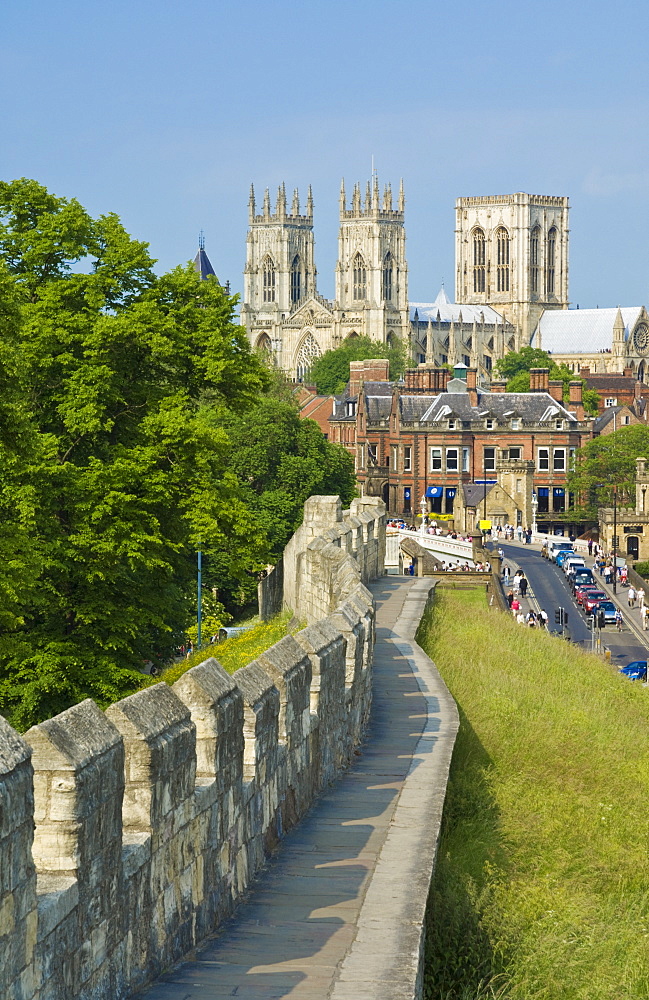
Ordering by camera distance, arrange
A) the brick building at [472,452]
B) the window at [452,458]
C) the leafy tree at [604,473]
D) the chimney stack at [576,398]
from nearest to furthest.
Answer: the leafy tree at [604,473] → the brick building at [472,452] → the window at [452,458] → the chimney stack at [576,398]

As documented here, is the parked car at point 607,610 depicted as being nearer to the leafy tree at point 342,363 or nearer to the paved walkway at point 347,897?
the paved walkway at point 347,897

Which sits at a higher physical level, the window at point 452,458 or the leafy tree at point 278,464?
the window at point 452,458

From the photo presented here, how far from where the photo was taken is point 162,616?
79.0ft

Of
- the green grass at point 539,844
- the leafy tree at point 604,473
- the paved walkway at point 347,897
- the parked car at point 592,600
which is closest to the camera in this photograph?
the paved walkway at point 347,897

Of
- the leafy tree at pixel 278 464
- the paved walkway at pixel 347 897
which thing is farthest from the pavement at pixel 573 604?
the paved walkway at pixel 347 897

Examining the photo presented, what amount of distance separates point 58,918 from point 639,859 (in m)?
7.80

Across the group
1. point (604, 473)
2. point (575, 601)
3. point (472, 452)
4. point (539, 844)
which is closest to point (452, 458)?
point (472, 452)

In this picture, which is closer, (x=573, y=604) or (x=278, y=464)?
(x=278, y=464)

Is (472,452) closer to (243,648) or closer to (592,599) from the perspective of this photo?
(592,599)

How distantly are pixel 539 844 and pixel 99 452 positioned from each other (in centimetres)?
1205

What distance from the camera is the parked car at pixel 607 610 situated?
209 ft

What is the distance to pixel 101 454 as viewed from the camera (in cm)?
2370

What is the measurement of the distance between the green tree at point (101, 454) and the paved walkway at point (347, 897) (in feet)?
24.5

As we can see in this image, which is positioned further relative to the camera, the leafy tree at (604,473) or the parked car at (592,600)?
the leafy tree at (604,473)
